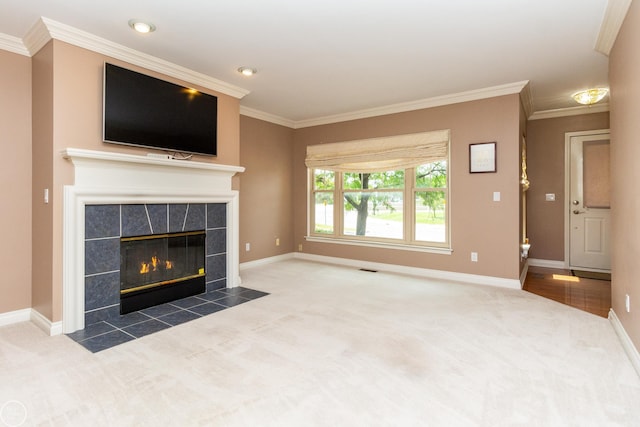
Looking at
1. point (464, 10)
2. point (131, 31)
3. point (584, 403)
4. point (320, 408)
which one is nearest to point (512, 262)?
point (584, 403)

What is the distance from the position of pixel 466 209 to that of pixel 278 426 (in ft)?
12.5

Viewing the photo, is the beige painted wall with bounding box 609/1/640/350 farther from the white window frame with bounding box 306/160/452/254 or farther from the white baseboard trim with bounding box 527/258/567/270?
the white baseboard trim with bounding box 527/258/567/270

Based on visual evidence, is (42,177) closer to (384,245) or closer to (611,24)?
(384,245)

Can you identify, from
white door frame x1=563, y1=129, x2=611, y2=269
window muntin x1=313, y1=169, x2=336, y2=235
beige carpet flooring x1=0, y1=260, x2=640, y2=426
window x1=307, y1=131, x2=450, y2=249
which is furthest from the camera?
window muntin x1=313, y1=169, x2=336, y2=235

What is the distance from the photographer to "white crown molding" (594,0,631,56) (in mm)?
2414

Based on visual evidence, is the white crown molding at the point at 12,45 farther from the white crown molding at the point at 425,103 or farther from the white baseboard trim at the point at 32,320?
the white crown molding at the point at 425,103

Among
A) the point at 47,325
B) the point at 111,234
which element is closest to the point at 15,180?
the point at 111,234

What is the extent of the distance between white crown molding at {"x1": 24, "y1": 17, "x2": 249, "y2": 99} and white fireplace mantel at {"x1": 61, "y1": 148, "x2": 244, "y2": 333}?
94cm

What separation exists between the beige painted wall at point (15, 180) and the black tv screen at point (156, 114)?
748 mm

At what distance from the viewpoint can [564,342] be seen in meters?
2.62

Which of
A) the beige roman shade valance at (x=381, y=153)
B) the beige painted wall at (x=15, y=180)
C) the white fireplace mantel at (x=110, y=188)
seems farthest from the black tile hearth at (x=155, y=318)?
the beige roman shade valance at (x=381, y=153)

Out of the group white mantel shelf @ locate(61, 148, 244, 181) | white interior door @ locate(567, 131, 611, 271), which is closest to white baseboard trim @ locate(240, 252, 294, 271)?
white mantel shelf @ locate(61, 148, 244, 181)

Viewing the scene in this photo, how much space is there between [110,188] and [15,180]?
829mm

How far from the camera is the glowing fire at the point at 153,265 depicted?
3396mm
